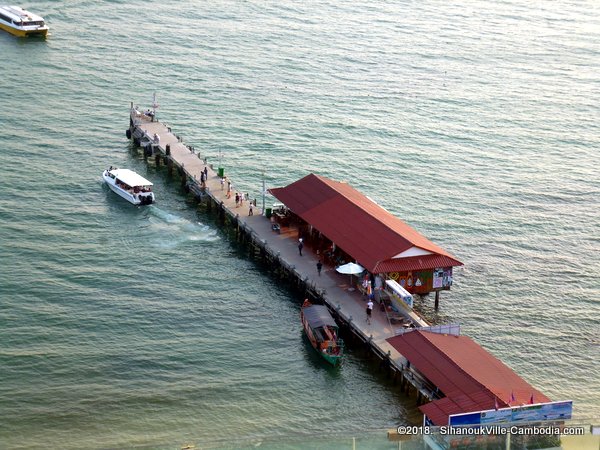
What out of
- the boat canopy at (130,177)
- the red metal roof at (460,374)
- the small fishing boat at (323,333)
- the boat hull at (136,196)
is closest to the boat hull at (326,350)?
the small fishing boat at (323,333)

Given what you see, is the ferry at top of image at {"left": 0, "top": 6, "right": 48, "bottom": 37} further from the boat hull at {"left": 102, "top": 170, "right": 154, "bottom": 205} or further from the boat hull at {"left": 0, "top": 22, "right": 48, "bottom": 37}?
the boat hull at {"left": 102, "top": 170, "right": 154, "bottom": 205}

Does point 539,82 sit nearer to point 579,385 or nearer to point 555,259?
point 555,259

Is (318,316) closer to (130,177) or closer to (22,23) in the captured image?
(130,177)

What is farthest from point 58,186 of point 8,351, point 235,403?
point 235,403

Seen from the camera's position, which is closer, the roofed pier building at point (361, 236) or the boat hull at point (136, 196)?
the roofed pier building at point (361, 236)

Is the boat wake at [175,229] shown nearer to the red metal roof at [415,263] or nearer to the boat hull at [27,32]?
the red metal roof at [415,263]
